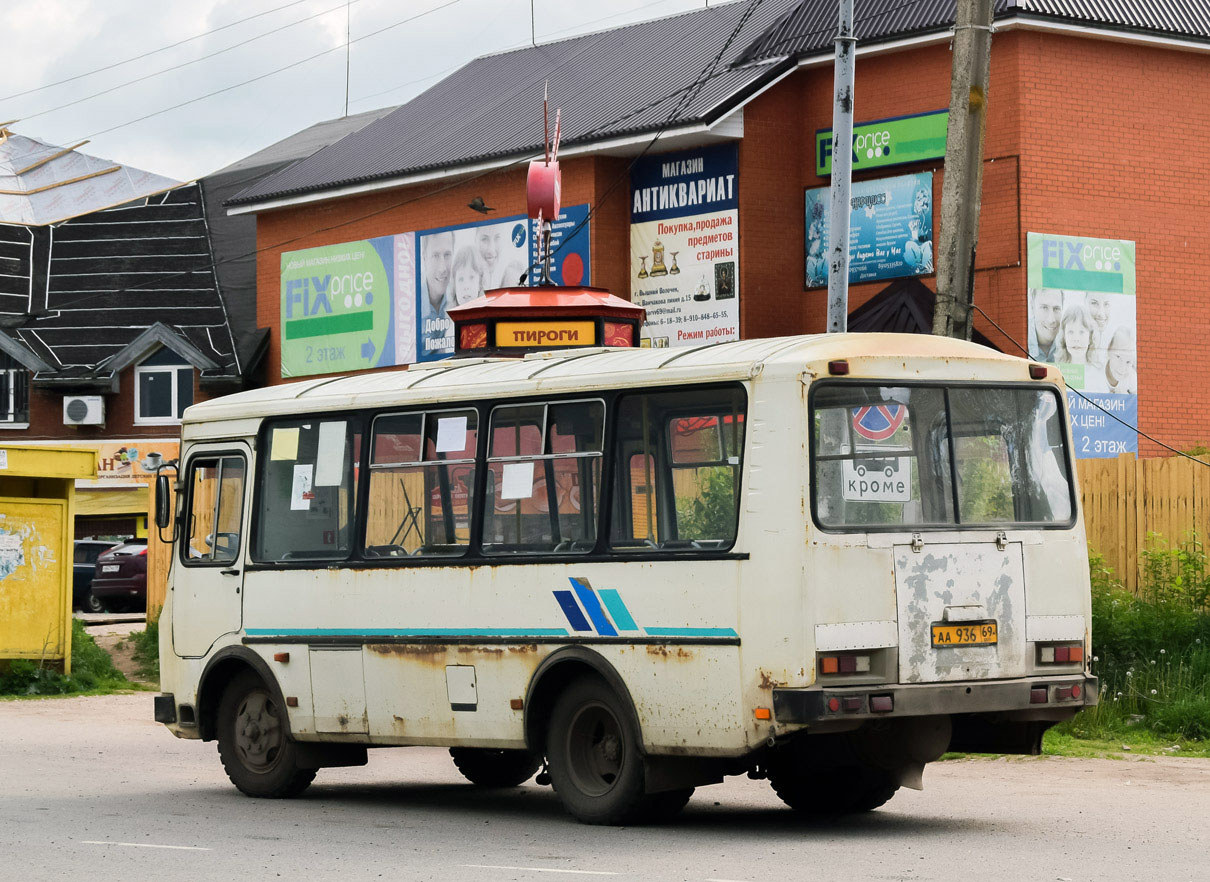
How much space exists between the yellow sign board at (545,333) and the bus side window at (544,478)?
10.6m

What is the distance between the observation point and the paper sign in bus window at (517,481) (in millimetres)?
11703

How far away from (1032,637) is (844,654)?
1.30 metres

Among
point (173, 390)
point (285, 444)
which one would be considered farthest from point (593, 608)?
point (173, 390)

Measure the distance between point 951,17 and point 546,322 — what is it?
26.0 feet

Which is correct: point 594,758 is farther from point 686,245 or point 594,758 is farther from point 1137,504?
point 686,245

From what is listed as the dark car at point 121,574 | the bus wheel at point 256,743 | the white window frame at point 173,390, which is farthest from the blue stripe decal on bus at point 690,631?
the white window frame at point 173,390

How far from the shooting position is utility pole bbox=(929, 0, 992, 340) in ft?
51.0

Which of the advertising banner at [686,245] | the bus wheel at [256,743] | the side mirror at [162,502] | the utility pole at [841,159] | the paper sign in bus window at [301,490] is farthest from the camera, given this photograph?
the advertising banner at [686,245]

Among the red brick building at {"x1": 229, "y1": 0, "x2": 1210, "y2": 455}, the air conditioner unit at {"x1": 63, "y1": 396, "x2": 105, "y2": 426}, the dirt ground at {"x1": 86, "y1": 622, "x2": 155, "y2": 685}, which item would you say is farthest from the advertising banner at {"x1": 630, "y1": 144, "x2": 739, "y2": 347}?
the air conditioner unit at {"x1": 63, "y1": 396, "x2": 105, "y2": 426}

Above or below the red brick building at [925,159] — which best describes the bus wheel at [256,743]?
below

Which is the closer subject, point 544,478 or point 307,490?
point 544,478

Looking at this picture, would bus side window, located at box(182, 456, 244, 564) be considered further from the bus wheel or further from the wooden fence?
the wooden fence

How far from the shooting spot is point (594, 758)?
11383 millimetres

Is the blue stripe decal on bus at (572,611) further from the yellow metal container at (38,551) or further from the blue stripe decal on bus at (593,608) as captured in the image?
the yellow metal container at (38,551)
